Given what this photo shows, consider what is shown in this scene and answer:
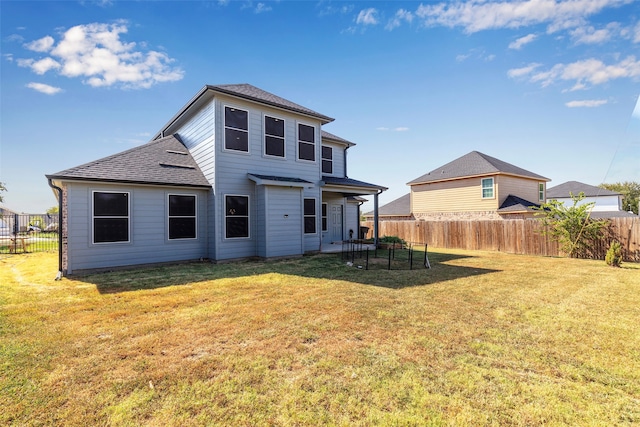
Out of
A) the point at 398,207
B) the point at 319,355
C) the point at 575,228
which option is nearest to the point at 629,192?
the point at 398,207

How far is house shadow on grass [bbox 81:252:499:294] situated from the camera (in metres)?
6.89

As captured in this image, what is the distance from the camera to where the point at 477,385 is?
2627 mm

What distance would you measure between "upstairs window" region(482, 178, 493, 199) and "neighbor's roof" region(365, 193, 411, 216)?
6.09 metres

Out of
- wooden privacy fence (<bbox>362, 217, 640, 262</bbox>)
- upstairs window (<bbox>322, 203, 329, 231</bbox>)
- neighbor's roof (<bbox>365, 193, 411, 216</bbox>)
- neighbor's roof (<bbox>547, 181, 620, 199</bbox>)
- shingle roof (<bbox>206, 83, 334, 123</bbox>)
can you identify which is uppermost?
shingle roof (<bbox>206, 83, 334, 123</bbox>)

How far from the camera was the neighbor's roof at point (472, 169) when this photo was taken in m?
18.8

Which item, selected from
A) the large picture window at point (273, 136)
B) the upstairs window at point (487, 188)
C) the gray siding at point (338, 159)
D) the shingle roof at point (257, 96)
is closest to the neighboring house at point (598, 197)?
the upstairs window at point (487, 188)

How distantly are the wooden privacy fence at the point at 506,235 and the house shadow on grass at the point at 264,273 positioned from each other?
621 cm

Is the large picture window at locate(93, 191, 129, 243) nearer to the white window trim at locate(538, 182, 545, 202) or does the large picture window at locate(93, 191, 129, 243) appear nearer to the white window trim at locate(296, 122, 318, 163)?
the white window trim at locate(296, 122, 318, 163)

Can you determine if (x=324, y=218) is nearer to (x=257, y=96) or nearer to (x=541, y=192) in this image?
(x=257, y=96)

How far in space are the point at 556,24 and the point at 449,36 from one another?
3528mm

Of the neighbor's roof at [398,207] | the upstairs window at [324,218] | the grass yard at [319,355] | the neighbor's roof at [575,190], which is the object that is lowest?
the grass yard at [319,355]

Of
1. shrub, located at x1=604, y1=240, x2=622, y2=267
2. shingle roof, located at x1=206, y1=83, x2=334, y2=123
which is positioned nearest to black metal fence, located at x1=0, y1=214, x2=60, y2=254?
shingle roof, located at x1=206, y1=83, x2=334, y2=123

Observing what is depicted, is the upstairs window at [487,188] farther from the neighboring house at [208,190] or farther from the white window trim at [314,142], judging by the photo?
the white window trim at [314,142]

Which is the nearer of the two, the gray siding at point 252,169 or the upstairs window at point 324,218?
the gray siding at point 252,169
